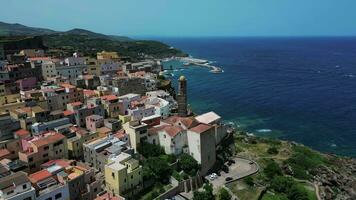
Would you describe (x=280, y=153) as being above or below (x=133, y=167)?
below

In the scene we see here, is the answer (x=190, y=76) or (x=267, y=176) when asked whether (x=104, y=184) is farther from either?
(x=190, y=76)

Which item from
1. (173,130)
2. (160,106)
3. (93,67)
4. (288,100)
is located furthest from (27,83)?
(288,100)

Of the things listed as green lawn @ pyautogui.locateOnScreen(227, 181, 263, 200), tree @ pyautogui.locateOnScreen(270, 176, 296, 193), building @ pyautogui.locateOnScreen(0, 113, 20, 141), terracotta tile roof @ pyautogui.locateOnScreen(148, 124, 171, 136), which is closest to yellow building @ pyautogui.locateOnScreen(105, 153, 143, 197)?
terracotta tile roof @ pyautogui.locateOnScreen(148, 124, 171, 136)

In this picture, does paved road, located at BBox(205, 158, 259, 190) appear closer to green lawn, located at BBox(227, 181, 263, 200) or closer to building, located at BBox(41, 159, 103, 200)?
green lawn, located at BBox(227, 181, 263, 200)

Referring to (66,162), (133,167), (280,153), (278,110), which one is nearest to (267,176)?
(280,153)

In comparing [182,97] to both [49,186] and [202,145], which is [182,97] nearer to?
[202,145]
